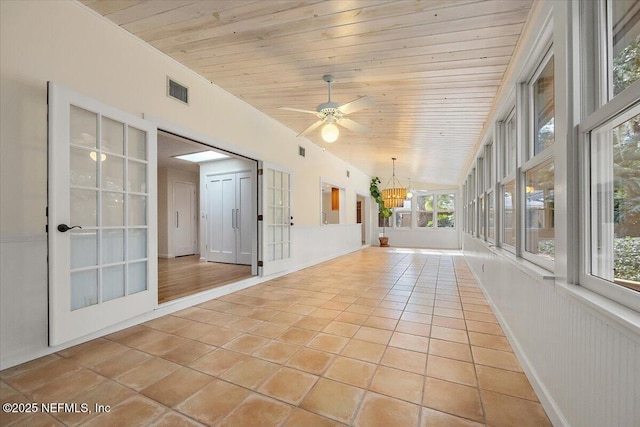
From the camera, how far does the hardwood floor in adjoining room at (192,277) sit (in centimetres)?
355

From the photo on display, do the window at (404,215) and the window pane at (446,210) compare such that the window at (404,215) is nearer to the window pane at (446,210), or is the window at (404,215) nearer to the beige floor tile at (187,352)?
the window pane at (446,210)

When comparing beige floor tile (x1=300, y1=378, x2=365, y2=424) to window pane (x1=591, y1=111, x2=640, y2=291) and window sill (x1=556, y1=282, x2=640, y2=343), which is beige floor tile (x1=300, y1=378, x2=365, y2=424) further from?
window pane (x1=591, y1=111, x2=640, y2=291)

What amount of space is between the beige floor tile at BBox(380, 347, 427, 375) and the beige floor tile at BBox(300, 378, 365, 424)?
41cm

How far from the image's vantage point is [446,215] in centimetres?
1040

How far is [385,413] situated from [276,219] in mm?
3650

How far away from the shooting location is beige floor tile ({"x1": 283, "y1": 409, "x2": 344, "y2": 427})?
1.38m

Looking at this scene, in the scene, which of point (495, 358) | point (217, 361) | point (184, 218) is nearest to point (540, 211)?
point (495, 358)

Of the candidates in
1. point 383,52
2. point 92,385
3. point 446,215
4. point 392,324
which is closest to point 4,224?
point 92,385

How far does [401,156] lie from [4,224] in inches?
261

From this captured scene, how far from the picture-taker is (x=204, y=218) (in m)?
6.43

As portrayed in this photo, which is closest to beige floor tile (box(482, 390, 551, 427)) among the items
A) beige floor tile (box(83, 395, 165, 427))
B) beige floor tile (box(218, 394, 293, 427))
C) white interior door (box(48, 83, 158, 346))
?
beige floor tile (box(218, 394, 293, 427))

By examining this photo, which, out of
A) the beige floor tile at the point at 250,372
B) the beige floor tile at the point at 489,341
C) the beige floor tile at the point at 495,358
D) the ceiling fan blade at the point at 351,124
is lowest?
the beige floor tile at the point at 489,341

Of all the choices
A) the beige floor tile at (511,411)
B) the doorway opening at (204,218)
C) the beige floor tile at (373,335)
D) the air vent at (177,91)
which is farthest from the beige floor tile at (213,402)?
the air vent at (177,91)

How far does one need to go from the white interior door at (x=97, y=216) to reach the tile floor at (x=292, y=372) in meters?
0.31
